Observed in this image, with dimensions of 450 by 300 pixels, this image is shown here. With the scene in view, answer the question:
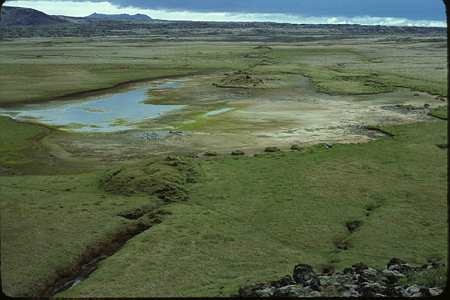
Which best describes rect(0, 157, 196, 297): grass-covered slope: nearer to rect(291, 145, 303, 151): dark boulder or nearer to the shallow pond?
rect(291, 145, 303, 151): dark boulder

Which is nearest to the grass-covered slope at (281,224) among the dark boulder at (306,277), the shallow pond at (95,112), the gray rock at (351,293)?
the dark boulder at (306,277)

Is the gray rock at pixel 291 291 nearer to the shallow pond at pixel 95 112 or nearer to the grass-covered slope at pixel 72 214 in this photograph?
the grass-covered slope at pixel 72 214

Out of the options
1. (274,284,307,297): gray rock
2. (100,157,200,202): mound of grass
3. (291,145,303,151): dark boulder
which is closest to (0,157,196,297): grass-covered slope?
(100,157,200,202): mound of grass

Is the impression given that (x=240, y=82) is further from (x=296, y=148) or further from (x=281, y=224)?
(x=281, y=224)

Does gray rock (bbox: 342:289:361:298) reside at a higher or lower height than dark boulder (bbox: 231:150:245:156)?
lower

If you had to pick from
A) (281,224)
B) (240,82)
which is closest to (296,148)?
(281,224)

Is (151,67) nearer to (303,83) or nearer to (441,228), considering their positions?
(303,83)
